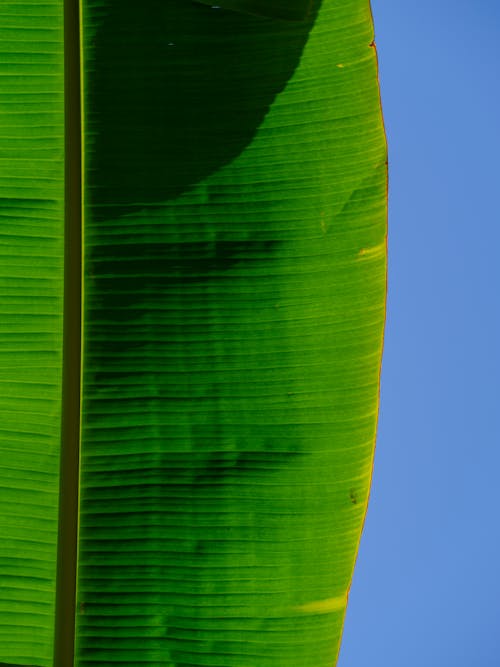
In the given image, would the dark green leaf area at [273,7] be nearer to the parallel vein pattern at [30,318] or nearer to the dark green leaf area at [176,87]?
the dark green leaf area at [176,87]

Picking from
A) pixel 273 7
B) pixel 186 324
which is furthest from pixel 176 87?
pixel 186 324

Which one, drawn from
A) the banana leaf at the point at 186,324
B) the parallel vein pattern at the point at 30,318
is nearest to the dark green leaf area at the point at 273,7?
the banana leaf at the point at 186,324

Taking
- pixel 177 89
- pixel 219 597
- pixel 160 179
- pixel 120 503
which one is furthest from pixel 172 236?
pixel 219 597

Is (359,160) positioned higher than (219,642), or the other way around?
(359,160)

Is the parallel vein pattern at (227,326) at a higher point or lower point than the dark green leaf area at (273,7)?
lower

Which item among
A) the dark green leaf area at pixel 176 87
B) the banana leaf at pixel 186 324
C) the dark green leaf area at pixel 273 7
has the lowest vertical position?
the banana leaf at pixel 186 324

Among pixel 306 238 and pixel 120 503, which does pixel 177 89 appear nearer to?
pixel 306 238
